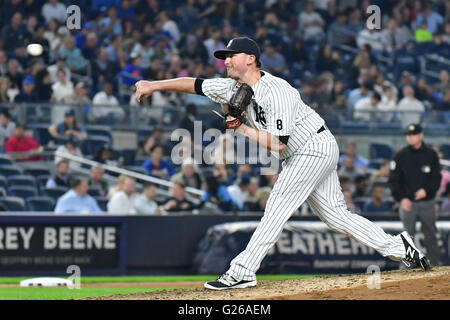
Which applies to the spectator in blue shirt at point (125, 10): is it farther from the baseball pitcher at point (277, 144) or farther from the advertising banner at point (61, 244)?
the baseball pitcher at point (277, 144)

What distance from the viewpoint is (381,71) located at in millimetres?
21797

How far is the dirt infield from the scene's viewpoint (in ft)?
23.5

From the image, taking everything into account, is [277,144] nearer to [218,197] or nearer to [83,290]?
[83,290]

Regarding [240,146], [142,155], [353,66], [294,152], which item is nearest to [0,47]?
[142,155]

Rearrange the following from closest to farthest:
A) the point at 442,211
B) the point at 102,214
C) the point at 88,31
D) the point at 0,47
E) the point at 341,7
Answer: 1. the point at 102,214
2. the point at 442,211
3. the point at 0,47
4. the point at 88,31
5. the point at 341,7

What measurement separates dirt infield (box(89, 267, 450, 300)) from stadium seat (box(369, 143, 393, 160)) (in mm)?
9279

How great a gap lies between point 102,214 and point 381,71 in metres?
9.65

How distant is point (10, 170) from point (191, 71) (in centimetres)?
492

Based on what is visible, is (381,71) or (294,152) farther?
(381,71)

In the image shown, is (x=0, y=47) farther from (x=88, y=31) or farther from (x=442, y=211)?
(x=442, y=211)

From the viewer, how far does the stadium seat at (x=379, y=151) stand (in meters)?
17.1

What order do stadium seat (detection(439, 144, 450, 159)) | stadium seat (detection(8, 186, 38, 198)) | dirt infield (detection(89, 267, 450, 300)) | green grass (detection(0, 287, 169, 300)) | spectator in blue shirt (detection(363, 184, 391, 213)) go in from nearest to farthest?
dirt infield (detection(89, 267, 450, 300)) → green grass (detection(0, 287, 169, 300)) → stadium seat (detection(8, 186, 38, 198)) → spectator in blue shirt (detection(363, 184, 391, 213)) → stadium seat (detection(439, 144, 450, 159))

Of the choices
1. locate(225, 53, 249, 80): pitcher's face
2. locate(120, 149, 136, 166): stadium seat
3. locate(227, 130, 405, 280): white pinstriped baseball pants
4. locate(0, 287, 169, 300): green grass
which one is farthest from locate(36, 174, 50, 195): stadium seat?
locate(225, 53, 249, 80): pitcher's face
